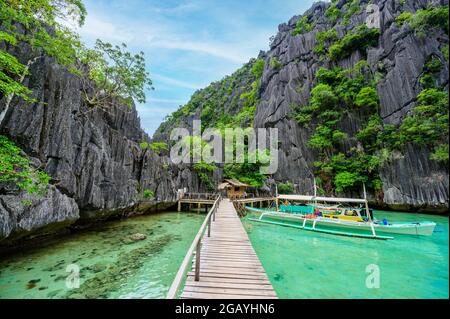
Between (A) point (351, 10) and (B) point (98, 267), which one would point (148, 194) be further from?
(A) point (351, 10)

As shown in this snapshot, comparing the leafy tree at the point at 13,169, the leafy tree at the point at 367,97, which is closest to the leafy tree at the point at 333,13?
the leafy tree at the point at 367,97

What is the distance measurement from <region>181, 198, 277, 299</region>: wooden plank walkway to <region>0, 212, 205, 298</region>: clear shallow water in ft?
6.13

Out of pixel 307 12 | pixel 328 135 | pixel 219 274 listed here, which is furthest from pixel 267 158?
pixel 307 12

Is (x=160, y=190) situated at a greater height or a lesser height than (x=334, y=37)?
lesser

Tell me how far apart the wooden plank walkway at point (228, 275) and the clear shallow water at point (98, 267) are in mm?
1869

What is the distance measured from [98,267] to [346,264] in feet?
32.3

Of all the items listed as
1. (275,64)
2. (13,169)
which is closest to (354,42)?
(275,64)

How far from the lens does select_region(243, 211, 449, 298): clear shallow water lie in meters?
5.97

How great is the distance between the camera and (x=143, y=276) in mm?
6824

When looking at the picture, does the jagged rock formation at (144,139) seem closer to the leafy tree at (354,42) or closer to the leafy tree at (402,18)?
the leafy tree at (402,18)

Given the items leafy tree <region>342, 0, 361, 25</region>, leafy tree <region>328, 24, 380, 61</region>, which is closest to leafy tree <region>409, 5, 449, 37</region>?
leafy tree <region>328, 24, 380, 61</region>

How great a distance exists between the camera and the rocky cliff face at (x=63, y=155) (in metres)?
7.83
